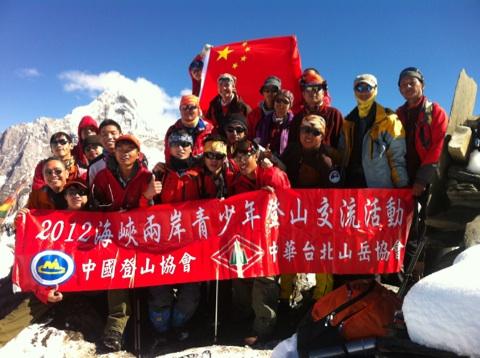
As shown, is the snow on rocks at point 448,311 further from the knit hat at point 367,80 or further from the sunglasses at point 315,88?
the sunglasses at point 315,88

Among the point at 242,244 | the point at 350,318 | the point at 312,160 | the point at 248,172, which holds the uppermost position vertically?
the point at 312,160

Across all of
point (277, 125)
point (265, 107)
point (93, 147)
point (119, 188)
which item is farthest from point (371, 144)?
point (93, 147)

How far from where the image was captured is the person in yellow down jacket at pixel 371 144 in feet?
17.4

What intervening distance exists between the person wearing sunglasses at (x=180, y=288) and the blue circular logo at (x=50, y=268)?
49.9 inches

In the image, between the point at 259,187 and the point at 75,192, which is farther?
the point at 75,192

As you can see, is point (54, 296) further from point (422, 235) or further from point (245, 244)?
point (422, 235)

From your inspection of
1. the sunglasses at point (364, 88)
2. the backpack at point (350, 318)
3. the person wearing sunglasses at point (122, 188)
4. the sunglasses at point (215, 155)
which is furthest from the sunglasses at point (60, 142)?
the backpack at point (350, 318)

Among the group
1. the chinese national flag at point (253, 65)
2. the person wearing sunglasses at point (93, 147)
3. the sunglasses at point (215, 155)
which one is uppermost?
the chinese national flag at point (253, 65)

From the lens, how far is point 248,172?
5.36 meters

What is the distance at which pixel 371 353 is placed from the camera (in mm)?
2705

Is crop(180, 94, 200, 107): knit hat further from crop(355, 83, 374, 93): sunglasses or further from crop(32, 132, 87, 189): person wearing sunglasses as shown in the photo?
crop(355, 83, 374, 93): sunglasses

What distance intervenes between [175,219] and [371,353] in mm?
3430

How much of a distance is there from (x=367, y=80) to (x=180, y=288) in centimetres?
430

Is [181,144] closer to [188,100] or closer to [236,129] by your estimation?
[236,129]
